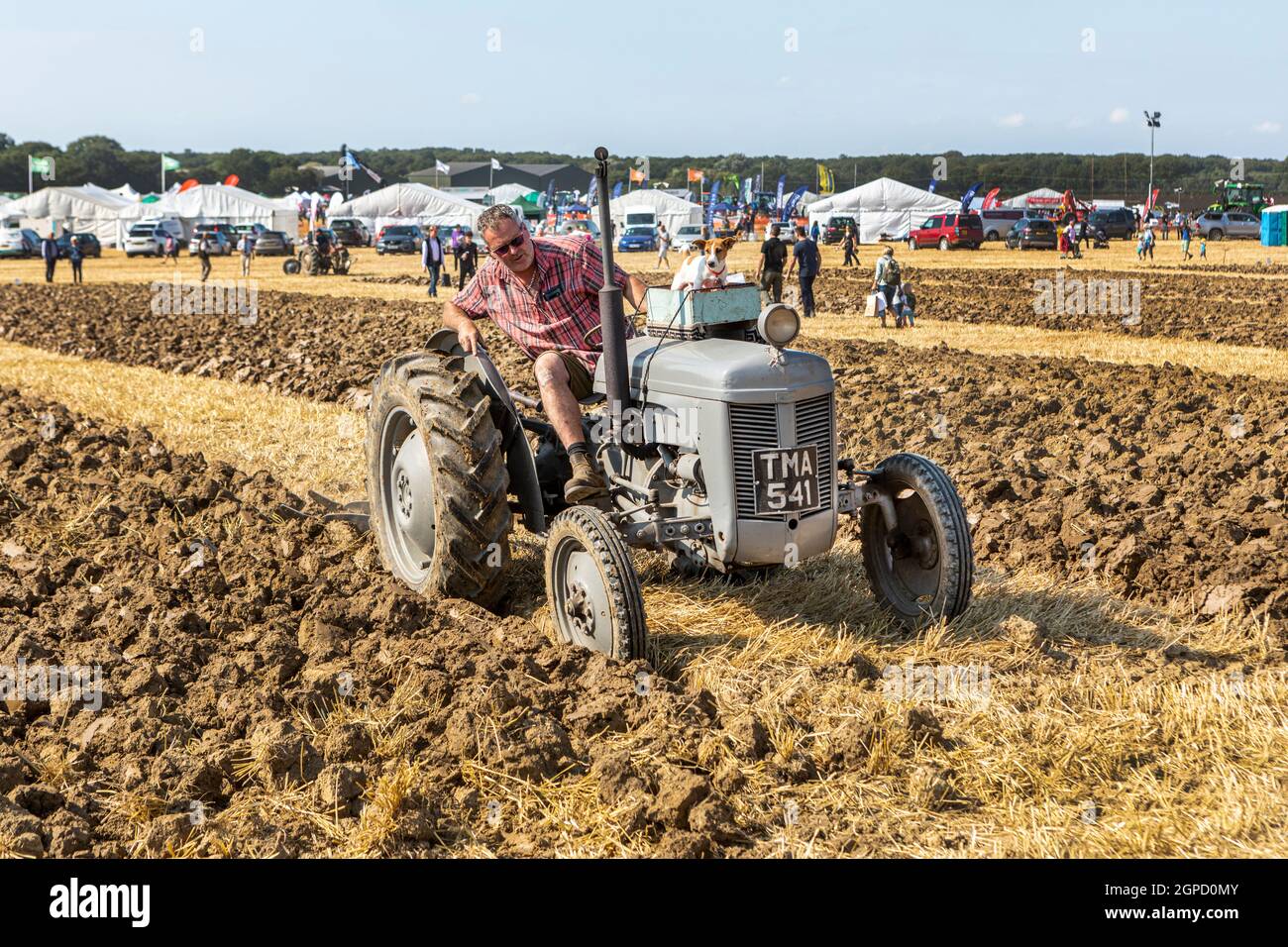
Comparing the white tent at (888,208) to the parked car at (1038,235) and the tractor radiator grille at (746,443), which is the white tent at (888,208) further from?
the tractor radiator grille at (746,443)

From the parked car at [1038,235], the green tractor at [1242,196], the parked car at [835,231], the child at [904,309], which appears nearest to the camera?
the child at [904,309]

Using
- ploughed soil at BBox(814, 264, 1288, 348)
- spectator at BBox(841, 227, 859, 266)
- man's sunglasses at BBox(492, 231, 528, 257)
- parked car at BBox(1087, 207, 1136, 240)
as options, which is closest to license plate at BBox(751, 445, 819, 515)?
man's sunglasses at BBox(492, 231, 528, 257)

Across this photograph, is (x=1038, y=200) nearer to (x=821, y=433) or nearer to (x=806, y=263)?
(x=806, y=263)

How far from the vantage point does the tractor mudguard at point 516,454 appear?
575 cm

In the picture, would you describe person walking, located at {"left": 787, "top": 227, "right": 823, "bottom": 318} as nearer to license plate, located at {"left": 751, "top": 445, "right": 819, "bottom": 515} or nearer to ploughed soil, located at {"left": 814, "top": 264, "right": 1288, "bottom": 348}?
ploughed soil, located at {"left": 814, "top": 264, "right": 1288, "bottom": 348}

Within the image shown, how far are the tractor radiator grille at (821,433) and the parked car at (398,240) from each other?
44.1 metres

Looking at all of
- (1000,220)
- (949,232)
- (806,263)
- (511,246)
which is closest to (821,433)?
(511,246)

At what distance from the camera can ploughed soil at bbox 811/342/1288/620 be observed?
6.51m

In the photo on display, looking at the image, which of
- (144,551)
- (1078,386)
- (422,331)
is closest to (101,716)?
(144,551)

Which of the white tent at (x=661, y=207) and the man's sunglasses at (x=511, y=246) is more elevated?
the white tent at (x=661, y=207)

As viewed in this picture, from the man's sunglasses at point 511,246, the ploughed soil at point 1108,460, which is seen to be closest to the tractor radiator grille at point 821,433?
the man's sunglasses at point 511,246

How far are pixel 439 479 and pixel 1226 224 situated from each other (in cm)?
4756

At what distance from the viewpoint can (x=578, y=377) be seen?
5.90m

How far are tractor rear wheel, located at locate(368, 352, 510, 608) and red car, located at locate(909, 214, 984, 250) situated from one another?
41857 millimetres
